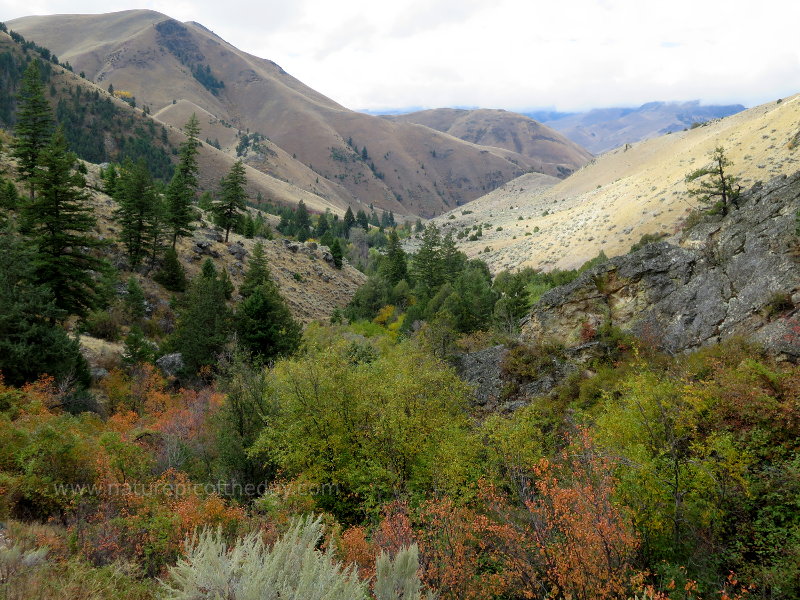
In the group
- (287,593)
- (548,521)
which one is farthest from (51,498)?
(548,521)

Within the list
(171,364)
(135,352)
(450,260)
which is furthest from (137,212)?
(450,260)

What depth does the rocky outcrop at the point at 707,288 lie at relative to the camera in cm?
1599

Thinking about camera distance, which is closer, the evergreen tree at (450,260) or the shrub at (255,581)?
the shrub at (255,581)

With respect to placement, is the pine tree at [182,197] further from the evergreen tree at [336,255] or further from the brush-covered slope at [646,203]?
the brush-covered slope at [646,203]

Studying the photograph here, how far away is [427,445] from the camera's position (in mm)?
16359

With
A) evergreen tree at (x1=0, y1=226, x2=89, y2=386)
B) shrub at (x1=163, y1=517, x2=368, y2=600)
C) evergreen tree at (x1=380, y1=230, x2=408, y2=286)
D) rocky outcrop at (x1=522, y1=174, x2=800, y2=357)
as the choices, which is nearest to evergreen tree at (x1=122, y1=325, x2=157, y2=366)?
evergreen tree at (x1=0, y1=226, x2=89, y2=386)

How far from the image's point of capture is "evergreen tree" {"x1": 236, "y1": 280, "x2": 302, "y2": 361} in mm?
36000

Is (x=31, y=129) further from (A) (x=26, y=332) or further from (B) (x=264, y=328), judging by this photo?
(B) (x=264, y=328)

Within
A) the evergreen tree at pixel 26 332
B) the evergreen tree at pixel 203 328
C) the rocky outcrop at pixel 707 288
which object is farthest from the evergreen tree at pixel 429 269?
the evergreen tree at pixel 26 332

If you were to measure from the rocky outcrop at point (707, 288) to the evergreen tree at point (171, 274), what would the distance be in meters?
39.8

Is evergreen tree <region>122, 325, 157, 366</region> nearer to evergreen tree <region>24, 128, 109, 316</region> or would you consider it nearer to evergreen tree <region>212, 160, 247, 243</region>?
evergreen tree <region>24, 128, 109, 316</region>

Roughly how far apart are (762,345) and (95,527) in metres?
20.3

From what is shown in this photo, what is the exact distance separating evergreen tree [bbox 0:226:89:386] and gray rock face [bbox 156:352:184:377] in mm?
9212

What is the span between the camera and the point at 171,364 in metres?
34.4
